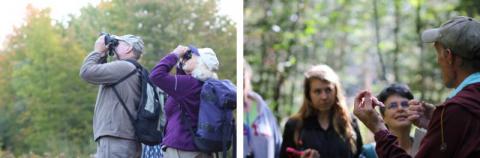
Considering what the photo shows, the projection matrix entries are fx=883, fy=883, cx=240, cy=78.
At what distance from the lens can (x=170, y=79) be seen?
14.7 feet

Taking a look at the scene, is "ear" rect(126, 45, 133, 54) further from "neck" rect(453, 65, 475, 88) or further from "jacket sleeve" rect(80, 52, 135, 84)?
"neck" rect(453, 65, 475, 88)

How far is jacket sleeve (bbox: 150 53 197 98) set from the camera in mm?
4445

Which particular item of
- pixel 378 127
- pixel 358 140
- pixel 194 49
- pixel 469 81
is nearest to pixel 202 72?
pixel 194 49

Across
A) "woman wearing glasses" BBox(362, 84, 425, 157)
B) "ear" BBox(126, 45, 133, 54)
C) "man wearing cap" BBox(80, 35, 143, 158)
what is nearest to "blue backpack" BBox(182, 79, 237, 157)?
"man wearing cap" BBox(80, 35, 143, 158)

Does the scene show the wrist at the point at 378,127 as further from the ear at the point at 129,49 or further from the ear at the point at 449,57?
the ear at the point at 129,49

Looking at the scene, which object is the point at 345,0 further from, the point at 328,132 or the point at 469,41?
the point at 469,41

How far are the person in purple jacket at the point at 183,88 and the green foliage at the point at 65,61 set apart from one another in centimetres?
5

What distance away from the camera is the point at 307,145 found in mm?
5422

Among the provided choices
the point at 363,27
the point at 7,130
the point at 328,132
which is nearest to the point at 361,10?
the point at 363,27

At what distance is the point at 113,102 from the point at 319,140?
4.99 feet

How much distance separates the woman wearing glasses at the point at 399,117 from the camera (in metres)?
4.67

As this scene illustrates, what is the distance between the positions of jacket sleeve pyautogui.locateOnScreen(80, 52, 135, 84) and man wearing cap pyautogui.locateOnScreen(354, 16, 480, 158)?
1.46 m

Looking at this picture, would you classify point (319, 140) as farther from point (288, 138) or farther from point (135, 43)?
point (135, 43)

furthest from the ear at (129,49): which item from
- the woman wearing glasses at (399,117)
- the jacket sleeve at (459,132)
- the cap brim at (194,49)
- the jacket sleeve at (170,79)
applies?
the jacket sleeve at (459,132)
